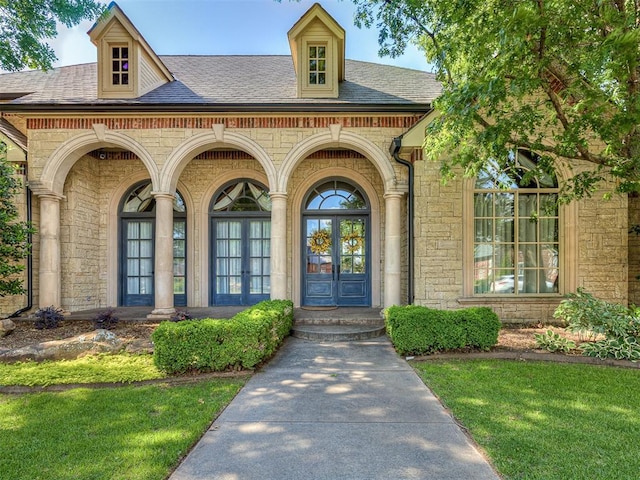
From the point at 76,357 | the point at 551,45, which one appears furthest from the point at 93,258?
the point at 551,45

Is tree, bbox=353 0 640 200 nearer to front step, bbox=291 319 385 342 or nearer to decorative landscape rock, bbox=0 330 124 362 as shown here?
front step, bbox=291 319 385 342

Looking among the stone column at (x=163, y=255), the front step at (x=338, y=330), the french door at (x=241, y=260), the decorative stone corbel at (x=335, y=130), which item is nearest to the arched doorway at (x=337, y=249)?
the french door at (x=241, y=260)

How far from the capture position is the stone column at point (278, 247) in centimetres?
745

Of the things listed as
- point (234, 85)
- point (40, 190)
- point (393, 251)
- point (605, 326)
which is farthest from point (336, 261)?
point (40, 190)

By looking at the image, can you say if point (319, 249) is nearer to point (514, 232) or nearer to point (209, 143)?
point (209, 143)

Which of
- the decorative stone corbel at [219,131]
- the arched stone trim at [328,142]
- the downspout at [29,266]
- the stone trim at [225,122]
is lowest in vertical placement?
the downspout at [29,266]

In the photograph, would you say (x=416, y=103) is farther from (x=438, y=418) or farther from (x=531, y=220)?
(x=438, y=418)

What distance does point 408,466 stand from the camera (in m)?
2.57

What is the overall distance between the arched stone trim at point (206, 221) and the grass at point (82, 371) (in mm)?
4074

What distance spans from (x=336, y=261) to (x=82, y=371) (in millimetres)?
5900

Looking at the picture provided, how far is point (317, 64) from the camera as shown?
8023 mm

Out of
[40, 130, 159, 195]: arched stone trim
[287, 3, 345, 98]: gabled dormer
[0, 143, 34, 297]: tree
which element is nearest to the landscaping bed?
[0, 143, 34, 297]: tree

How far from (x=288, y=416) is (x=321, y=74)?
7.38m

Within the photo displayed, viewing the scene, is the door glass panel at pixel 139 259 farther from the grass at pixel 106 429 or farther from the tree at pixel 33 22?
the grass at pixel 106 429
